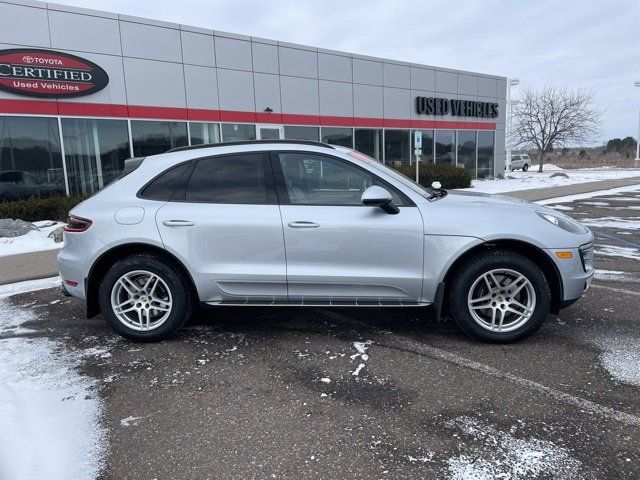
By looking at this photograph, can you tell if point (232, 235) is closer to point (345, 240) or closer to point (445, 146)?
point (345, 240)

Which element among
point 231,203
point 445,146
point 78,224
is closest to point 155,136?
point 78,224

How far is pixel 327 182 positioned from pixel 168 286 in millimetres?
1673

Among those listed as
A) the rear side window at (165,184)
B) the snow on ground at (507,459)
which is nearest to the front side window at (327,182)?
the rear side window at (165,184)

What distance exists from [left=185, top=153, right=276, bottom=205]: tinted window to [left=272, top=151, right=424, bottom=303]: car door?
0.17 meters

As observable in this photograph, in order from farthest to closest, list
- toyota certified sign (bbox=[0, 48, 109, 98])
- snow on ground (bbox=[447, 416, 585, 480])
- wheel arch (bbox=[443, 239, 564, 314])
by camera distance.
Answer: toyota certified sign (bbox=[0, 48, 109, 98]), wheel arch (bbox=[443, 239, 564, 314]), snow on ground (bbox=[447, 416, 585, 480])

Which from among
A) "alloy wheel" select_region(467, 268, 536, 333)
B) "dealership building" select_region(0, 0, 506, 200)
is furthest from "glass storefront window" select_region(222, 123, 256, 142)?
"alloy wheel" select_region(467, 268, 536, 333)

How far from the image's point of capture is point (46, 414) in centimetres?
311

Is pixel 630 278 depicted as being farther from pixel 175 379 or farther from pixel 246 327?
pixel 175 379

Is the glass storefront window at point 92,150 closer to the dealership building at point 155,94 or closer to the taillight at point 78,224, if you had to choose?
the dealership building at point 155,94

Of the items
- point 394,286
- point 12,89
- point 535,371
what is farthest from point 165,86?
point 535,371

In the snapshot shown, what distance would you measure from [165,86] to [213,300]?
40.8ft

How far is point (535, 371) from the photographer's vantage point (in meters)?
3.56

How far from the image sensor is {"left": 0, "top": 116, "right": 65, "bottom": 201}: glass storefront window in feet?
40.5

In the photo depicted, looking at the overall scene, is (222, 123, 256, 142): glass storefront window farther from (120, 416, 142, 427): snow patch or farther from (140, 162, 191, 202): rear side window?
(120, 416, 142, 427): snow patch
